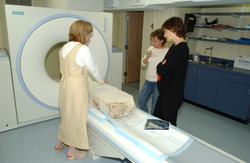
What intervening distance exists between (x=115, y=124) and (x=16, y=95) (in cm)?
144

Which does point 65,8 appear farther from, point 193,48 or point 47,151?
point 193,48

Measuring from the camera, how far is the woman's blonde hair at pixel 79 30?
5.48 ft

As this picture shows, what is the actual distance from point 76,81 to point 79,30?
0.44m

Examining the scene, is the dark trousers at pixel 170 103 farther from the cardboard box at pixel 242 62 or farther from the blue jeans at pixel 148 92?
the cardboard box at pixel 242 62

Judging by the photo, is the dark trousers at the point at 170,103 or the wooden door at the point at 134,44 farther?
the wooden door at the point at 134,44

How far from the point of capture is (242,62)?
10.2 feet

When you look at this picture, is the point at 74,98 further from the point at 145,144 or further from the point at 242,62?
the point at 242,62

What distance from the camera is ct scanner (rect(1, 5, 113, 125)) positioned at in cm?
213

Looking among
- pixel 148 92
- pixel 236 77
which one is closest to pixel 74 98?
pixel 148 92

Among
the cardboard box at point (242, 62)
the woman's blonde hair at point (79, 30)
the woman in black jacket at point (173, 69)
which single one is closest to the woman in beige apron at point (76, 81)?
the woman's blonde hair at point (79, 30)

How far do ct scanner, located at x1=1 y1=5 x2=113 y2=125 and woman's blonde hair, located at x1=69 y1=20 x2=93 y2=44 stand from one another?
2.39ft

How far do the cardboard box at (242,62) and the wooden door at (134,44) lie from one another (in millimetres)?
2127

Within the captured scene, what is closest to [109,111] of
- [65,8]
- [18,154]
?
[18,154]

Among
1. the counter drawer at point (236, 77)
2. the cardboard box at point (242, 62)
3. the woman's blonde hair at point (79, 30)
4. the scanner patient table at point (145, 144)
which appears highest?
the woman's blonde hair at point (79, 30)
